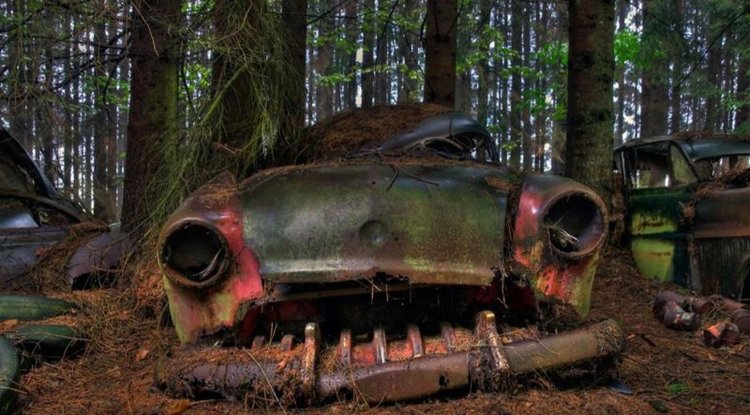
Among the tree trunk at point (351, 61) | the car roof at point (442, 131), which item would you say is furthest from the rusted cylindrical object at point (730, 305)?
the tree trunk at point (351, 61)

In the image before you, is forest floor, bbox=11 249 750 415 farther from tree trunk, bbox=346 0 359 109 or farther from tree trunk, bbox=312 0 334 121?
tree trunk, bbox=346 0 359 109

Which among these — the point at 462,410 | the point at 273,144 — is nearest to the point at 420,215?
the point at 462,410

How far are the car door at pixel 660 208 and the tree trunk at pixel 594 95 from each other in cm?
50

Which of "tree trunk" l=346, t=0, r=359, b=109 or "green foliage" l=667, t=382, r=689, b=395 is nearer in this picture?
"green foliage" l=667, t=382, r=689, b=395

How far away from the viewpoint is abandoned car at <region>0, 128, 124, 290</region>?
14.8ft

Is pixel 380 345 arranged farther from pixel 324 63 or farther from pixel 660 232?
pixel 324 63

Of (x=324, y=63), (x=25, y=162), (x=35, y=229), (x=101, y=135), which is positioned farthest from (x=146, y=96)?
(x=101, y=135)

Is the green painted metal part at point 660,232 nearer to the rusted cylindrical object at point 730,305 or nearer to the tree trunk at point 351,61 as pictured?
the rusted cylindrical object at point 730,305

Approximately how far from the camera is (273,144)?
4.20 meters

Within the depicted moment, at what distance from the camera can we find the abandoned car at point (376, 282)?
2.24m

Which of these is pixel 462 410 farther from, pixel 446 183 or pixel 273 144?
pixel 273 144

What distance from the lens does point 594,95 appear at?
224 inches

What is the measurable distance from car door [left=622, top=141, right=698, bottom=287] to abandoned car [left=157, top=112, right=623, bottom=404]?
3225 mm

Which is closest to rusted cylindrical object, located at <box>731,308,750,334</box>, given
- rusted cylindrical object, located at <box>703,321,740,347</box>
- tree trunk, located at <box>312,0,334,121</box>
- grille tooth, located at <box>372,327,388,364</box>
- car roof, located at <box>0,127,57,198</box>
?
rusted cylindrical object, located at <box>703,321,740,347</box>
